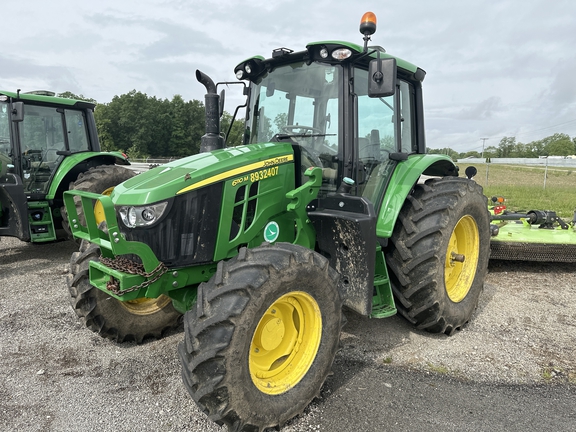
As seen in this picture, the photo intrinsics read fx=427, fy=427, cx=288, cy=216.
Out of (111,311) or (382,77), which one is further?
(111,311)

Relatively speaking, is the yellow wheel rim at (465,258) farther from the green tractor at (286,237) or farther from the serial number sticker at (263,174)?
the serial number sticker at (263,174)

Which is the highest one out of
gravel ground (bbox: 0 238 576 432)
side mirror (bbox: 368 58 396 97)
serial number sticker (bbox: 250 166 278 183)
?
side mirror (bbox: 368 58 396 97)

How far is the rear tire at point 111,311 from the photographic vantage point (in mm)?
3400

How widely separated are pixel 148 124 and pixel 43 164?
162ft

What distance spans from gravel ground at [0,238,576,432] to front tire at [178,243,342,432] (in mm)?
260

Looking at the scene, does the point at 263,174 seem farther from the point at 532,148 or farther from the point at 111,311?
the point at 532,148

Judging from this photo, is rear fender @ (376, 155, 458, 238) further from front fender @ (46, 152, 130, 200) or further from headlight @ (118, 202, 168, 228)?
front fender @ (46, 152, 130, 200)

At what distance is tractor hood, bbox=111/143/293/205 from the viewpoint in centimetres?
273

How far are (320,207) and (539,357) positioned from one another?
218cm

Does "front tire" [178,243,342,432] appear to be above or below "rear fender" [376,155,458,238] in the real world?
below

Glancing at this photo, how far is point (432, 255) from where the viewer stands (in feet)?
11.5

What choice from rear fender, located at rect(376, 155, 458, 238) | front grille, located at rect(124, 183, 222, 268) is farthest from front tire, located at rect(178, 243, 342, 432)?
rear fender, located at rect(376, 155, 458, 238)

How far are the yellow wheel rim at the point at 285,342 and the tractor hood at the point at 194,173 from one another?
949 millimetres

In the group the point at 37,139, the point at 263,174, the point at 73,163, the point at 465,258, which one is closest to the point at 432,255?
the point at 465,258
